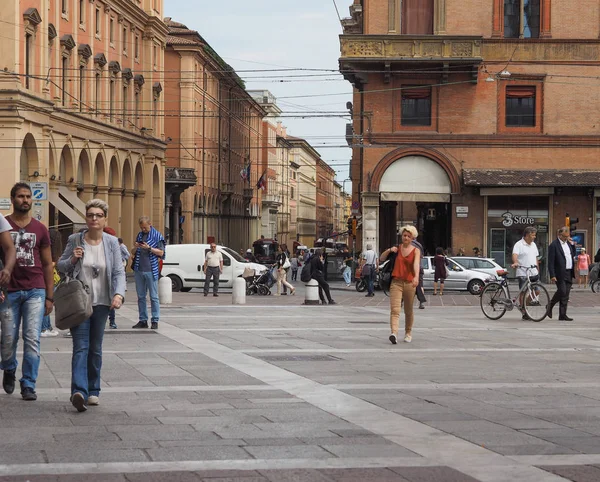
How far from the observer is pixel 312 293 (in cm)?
2923

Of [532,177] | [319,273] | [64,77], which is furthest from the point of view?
[64,77]

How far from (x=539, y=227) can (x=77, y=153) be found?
67.3 ft

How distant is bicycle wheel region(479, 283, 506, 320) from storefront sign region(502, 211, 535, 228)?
23.6 metres

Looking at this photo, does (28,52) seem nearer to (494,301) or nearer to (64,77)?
(64,77)

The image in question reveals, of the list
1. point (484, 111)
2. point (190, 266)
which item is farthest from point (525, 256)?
point (484, 111)

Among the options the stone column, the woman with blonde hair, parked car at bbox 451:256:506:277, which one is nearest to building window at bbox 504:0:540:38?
the stone column

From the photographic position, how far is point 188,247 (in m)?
41.8

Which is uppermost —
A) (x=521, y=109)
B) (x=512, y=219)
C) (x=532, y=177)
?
(x=521, y=109)

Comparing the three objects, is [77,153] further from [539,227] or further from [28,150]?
[539,227]

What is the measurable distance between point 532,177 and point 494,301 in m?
23.3

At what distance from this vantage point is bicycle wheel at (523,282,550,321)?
72.2ft

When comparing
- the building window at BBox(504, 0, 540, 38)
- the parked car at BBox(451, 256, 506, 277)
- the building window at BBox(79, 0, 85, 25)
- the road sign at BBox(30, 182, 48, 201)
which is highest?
the building window at BBox(79, 0, 85, 25)

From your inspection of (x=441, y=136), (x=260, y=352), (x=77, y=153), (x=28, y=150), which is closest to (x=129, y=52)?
(x=77, y=153)

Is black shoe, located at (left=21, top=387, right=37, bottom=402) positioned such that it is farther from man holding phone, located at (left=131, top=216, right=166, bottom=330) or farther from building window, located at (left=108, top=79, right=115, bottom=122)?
building window, located at (left=108, top=79, right=115, bottom=122)
